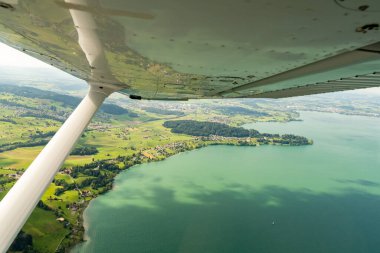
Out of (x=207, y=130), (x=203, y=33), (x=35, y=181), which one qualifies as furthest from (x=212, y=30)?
(x=207, y=130)

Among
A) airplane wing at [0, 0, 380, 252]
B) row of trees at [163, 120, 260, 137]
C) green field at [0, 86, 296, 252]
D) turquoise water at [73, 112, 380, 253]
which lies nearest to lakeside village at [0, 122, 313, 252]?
green field at [0, 86, 296, 252]

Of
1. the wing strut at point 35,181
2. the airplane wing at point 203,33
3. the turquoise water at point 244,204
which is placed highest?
the airplane wing at point 203,33

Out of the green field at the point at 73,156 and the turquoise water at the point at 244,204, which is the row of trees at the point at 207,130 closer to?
the green field at the point at 73,156

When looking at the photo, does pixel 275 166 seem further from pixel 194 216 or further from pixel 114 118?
pixel 114 118

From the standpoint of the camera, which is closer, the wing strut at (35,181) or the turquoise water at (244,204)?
the wing strut at (35,181)

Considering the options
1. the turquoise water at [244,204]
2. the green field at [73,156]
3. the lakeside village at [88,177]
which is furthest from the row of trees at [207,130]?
the turquoise water at [244,204]

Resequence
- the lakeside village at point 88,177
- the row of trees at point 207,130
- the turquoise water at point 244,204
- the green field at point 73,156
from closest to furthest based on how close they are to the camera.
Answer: the green field at point 73,156 < the lakeside village at point 88,177 < the turquoise water at point 244,204 < the row of trees at point 207,130

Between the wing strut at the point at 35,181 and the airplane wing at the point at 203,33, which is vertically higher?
the airplane wing at the point at 203,33
